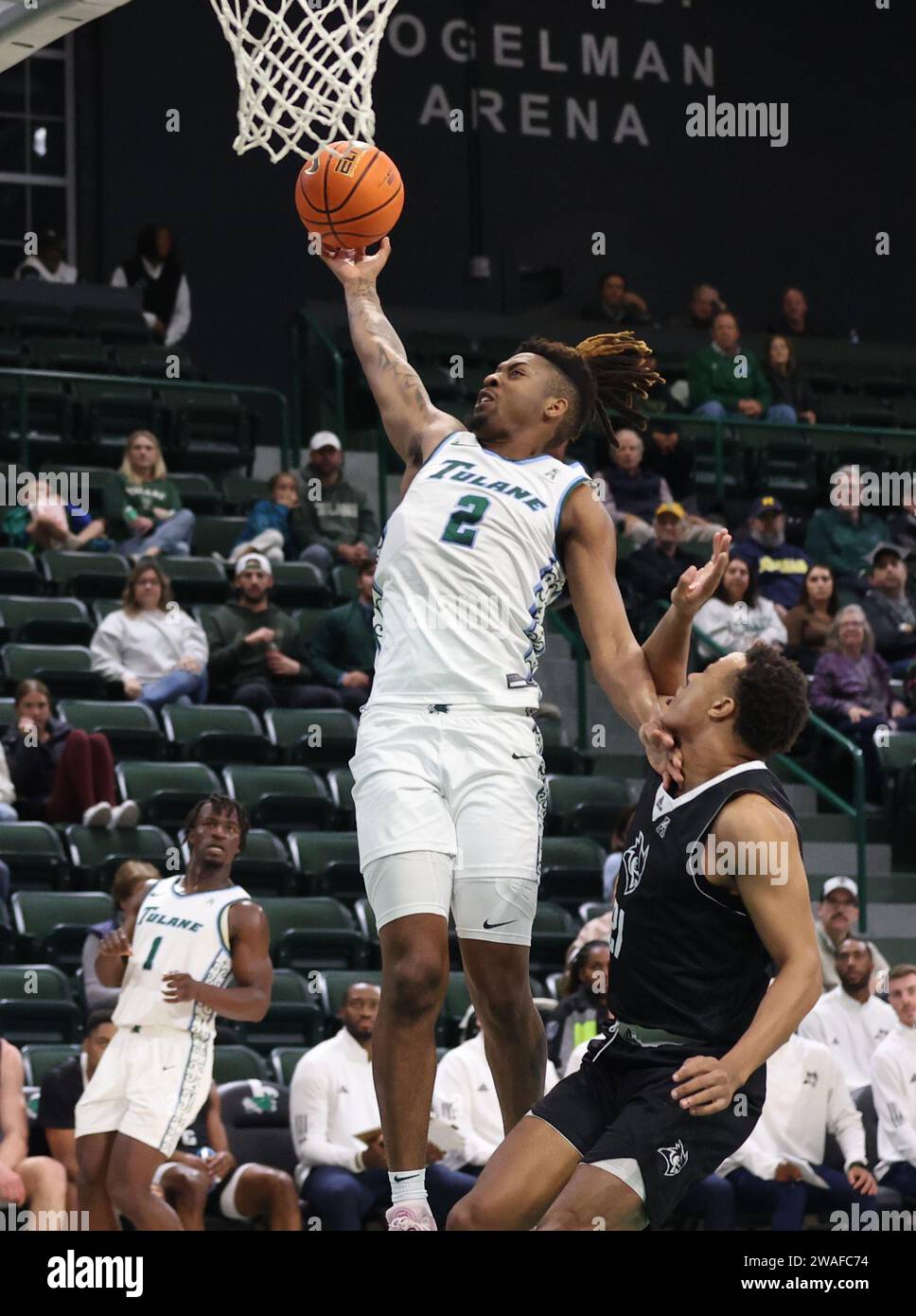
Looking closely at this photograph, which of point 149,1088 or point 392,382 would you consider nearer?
point 392,382

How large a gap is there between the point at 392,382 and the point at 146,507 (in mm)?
8076

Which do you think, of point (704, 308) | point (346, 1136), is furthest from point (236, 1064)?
point (704, 308)

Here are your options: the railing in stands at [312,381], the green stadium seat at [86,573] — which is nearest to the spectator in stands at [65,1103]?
the green stadium seat at [86,573]

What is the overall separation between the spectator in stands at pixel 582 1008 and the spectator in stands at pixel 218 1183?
1346 mm

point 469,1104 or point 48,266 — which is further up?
point 48,266

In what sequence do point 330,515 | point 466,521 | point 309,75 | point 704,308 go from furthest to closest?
point 704,308, point 330,515, point 309,75, point 466,521

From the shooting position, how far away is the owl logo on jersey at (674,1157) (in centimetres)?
514

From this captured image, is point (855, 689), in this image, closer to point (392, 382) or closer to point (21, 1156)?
point (21, 1156)

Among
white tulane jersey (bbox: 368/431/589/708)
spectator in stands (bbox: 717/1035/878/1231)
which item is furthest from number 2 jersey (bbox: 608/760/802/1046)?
spectator in stands (bbox: 717/1035/878/1231)

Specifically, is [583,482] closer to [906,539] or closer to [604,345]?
[604,345]

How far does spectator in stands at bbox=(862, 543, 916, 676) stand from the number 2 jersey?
30.8 feet

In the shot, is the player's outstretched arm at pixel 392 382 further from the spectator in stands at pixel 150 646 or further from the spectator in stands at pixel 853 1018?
the spectator in stands at pixel 150 646

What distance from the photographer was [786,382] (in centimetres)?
1778
